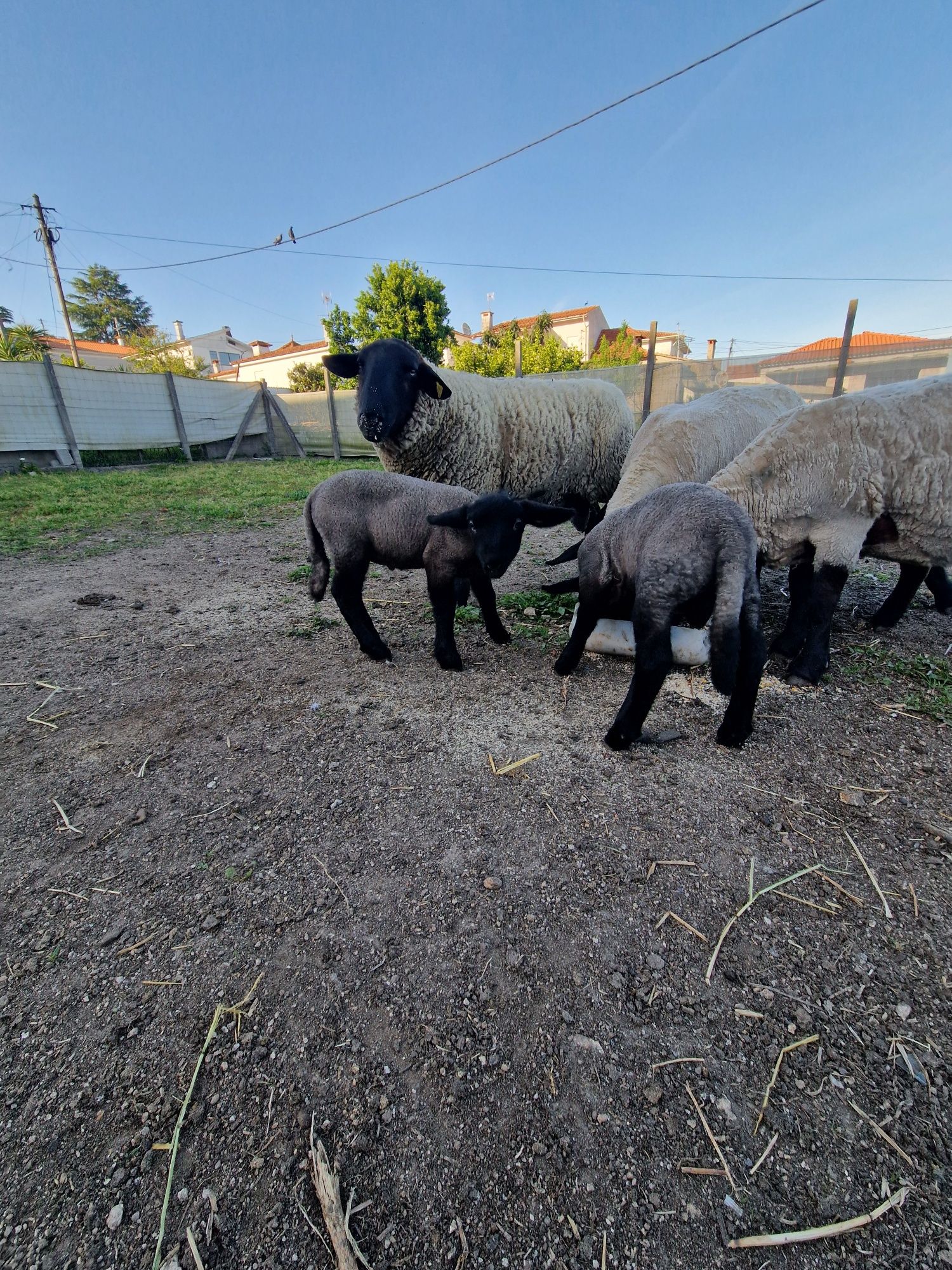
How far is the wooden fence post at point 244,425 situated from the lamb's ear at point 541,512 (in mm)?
16472

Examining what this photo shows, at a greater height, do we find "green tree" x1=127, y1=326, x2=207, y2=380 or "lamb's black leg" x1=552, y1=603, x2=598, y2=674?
"green tree" x1=127, y1=326, x2=207, y2=380

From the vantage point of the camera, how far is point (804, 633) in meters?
3.42

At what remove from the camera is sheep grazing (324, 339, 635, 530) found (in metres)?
4.11

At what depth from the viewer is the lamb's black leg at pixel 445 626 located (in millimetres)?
3279

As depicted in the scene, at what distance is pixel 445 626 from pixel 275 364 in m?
60.7

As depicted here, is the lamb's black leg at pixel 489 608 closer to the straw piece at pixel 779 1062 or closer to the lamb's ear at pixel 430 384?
the lamb's ear at pixel 430 384

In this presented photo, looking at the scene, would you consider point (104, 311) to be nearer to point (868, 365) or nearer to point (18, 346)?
point (18, 346)

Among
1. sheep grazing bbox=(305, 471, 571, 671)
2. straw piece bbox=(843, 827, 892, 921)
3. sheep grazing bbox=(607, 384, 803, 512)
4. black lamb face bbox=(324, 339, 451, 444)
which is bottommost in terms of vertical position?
straw piece bbox=(843, 827, 892, 921)

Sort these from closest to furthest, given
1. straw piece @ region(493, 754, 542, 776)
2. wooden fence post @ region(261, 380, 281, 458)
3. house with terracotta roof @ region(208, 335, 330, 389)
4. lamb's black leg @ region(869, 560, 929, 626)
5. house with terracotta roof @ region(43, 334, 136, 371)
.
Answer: straw piece @ region(493, 754, 542, 776) → lamb's black leg @ region(869, 560, 929, 626) → wooden fence post @ region(261, 380, 281, 458) → house with terracotta roof @ region(43, 334, 136, 371) → house with terracotta roof @ region(208, 335, 330, 389)

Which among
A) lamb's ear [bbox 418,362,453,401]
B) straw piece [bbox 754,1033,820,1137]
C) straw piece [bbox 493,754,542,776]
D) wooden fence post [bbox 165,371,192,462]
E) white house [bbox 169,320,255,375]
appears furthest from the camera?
white house [bbox 169,320,255,375]

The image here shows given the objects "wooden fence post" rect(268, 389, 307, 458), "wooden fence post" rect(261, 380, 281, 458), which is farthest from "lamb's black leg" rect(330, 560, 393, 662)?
"wooden fence post" rect(261, 380, 281, 458)

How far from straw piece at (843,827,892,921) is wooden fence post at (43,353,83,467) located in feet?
54.6

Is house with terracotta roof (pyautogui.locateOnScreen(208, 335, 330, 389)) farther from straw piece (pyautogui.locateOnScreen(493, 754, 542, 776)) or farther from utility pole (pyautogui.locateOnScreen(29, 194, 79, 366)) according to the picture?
straw piece (pyautogui.locateOnScreen(493, 754, 542, 776))

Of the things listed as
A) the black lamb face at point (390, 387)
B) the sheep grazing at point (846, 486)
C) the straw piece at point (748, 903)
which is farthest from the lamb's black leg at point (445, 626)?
the straw piece at point (748, 903)
